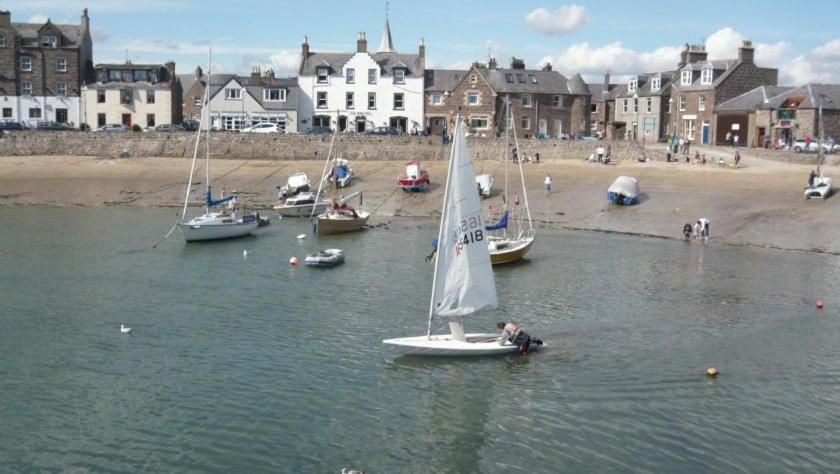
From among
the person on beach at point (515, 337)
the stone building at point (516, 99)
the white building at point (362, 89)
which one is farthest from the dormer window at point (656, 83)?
the person on beach at point (515, 337)

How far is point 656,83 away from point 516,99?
1635 centimetres

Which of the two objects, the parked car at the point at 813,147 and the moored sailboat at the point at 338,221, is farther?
the parked car at the point at 813,147

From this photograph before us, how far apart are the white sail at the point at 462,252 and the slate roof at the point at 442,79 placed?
6578cm

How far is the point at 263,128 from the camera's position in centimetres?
8962

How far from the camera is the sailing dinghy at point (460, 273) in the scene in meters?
29.6

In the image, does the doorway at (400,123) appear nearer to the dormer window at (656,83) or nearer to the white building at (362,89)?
the white building at (362,89)

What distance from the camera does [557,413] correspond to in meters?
25.4

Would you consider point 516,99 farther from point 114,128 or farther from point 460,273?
point 460,273

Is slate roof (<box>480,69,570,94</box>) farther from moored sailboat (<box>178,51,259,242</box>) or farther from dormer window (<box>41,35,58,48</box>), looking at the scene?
dormer window (<box>41,35,58,48</box>)

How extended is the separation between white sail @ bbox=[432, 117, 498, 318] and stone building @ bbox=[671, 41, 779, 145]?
203 ft

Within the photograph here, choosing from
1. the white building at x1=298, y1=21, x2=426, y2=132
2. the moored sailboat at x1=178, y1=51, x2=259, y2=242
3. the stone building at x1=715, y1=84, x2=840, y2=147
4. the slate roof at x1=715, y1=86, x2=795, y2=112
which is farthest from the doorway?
the moored sailboat at x1=178, y1=51, x2=259, y2=242

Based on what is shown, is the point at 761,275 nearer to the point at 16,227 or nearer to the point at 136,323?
the point at 136,323

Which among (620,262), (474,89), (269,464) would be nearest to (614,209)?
(620,262)

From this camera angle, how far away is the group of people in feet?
180
